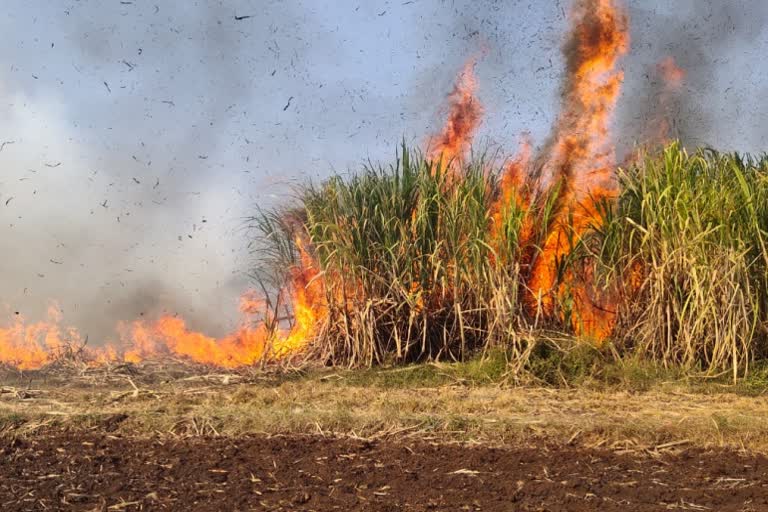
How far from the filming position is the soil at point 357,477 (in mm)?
3885

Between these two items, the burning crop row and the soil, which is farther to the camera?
the burning crop row

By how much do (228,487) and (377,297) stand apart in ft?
14.2

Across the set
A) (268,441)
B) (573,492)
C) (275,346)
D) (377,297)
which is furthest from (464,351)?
(573,492)

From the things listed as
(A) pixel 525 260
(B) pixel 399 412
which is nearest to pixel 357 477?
(B) pixel 399 412

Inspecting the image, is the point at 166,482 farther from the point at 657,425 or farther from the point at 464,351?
the point at 464,351

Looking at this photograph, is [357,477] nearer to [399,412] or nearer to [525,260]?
[399,412]

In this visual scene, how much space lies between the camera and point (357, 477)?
432 centimetres

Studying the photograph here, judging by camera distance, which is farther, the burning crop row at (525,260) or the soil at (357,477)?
the burning crop row at (525,260)

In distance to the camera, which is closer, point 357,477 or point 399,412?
point 357,477

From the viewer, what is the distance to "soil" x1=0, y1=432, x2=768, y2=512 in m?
3.88

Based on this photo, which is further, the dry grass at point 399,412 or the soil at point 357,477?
the dry grass at point 399,412

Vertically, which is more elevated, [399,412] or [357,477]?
[399,412]

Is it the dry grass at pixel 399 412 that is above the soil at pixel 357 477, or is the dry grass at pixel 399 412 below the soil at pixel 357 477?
above

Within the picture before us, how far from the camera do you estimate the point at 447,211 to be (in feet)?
27.3
